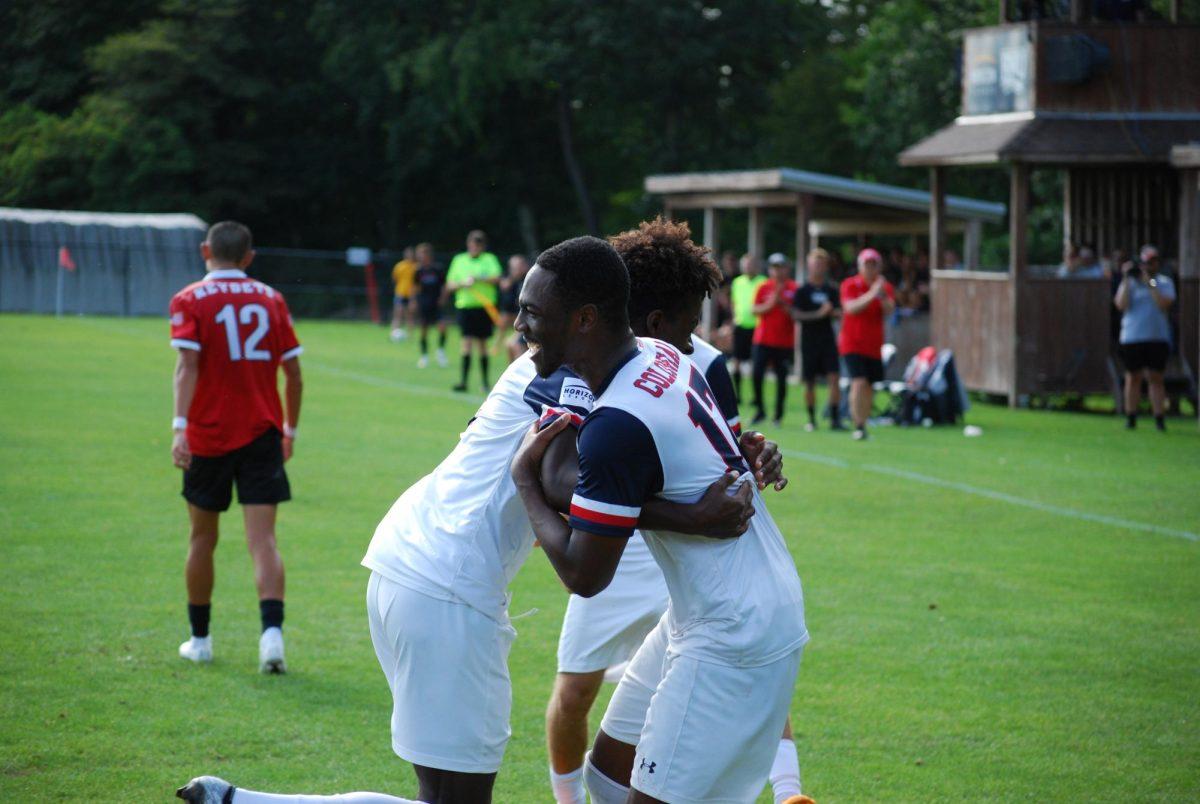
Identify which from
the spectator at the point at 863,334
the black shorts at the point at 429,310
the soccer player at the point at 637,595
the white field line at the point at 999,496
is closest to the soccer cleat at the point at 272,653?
the soccer player at the point at 637,595

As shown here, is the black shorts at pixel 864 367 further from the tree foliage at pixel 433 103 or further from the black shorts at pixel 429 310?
the tree foliage at pixel 433 103

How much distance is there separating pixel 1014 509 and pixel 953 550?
213 cm

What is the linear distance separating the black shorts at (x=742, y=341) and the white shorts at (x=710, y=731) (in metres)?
18.5

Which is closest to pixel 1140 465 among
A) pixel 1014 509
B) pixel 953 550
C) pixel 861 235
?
pixel 1014 509

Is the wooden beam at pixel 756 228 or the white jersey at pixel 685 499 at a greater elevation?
the wooden beam at pixel 756 228

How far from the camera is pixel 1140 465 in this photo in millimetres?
15344

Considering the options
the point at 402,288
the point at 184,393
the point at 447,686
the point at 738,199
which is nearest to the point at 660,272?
the point at 447,686

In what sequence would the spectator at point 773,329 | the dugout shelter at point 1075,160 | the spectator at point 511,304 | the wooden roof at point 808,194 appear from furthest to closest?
the wooden roof at point 808,194, the spectator at point 511,304, the dugout shelter at point 1075,160, the spectator at point 773,329

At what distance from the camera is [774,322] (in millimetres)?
19156

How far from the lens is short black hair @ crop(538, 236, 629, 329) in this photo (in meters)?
3.73

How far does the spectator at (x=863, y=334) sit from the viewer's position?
17266 millimetres

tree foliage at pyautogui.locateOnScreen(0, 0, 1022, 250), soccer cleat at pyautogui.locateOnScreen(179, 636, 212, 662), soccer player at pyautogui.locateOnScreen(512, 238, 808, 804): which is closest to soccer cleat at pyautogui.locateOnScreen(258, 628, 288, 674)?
soccer cleat at pyautogui.locateOnScreen(179, 636, 212, 662)

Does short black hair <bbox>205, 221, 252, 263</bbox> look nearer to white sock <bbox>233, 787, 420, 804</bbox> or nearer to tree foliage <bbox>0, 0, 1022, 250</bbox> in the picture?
white sock <bbox>233, 787, 420, 804</bbox>

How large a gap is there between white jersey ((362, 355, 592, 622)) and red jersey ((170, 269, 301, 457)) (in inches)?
125
